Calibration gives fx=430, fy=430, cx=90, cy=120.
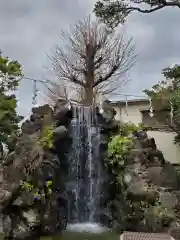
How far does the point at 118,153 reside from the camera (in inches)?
465

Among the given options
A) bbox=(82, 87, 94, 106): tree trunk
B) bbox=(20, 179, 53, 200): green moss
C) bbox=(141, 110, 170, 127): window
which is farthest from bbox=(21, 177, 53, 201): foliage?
bbox=(82, 87, 94, 106): tree trunk

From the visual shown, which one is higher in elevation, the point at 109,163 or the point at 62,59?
the point at 62,59

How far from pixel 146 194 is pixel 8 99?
9.64 m

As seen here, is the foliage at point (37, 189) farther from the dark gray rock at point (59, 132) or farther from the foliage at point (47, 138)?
the dark gray rock at point (59, 132)

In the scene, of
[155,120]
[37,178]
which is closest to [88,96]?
[155,120]

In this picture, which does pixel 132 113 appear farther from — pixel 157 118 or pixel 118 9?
pixel 118 9

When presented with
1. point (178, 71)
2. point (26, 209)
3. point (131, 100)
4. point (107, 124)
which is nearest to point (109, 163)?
point (107, 124)

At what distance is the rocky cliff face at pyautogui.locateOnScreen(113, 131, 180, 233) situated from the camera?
10.7 m

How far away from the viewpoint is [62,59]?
79.9 ft

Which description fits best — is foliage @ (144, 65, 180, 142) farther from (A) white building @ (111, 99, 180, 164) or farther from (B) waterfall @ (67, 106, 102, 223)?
(B) waterfall @ (67, 106, 102, 223)

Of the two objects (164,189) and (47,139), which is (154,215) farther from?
(47,139)

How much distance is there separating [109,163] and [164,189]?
180cm

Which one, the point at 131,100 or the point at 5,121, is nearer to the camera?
the point at 5,121

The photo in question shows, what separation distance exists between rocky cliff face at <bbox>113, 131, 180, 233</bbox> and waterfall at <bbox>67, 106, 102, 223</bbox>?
999 mm
